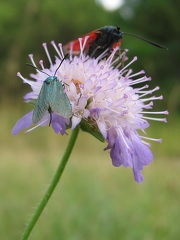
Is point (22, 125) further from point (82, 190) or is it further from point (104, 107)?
point (82, 190)

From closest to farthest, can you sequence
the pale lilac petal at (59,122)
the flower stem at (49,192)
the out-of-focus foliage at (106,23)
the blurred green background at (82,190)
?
the flower stem at (49,192), the pale lilac petal at (59,122), the blurred green background at (82,190), the out-of-focus foliage at (106,23)

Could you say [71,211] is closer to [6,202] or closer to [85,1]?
[6,202]

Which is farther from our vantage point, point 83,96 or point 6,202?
point 6,202

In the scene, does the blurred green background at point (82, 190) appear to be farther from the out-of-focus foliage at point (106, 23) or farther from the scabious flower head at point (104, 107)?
the out-of-focus foliage at point (106, 23)

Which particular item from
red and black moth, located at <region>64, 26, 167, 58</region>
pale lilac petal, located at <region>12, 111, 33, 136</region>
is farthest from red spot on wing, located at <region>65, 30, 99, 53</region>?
pale lilac petal, located at <region>12, 111, 33, 136</region>

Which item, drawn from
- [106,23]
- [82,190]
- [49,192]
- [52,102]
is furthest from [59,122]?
[106,23]

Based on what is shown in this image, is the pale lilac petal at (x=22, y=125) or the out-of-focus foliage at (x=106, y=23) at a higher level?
the out-of-focus foliage at (x=106, y=23)

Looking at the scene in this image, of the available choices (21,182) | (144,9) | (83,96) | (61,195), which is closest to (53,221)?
(61,195)

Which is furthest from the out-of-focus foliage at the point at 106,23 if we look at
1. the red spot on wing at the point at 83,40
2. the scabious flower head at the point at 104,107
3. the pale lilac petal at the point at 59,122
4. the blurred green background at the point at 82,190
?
the pale lilac petal at the point at 59,122
